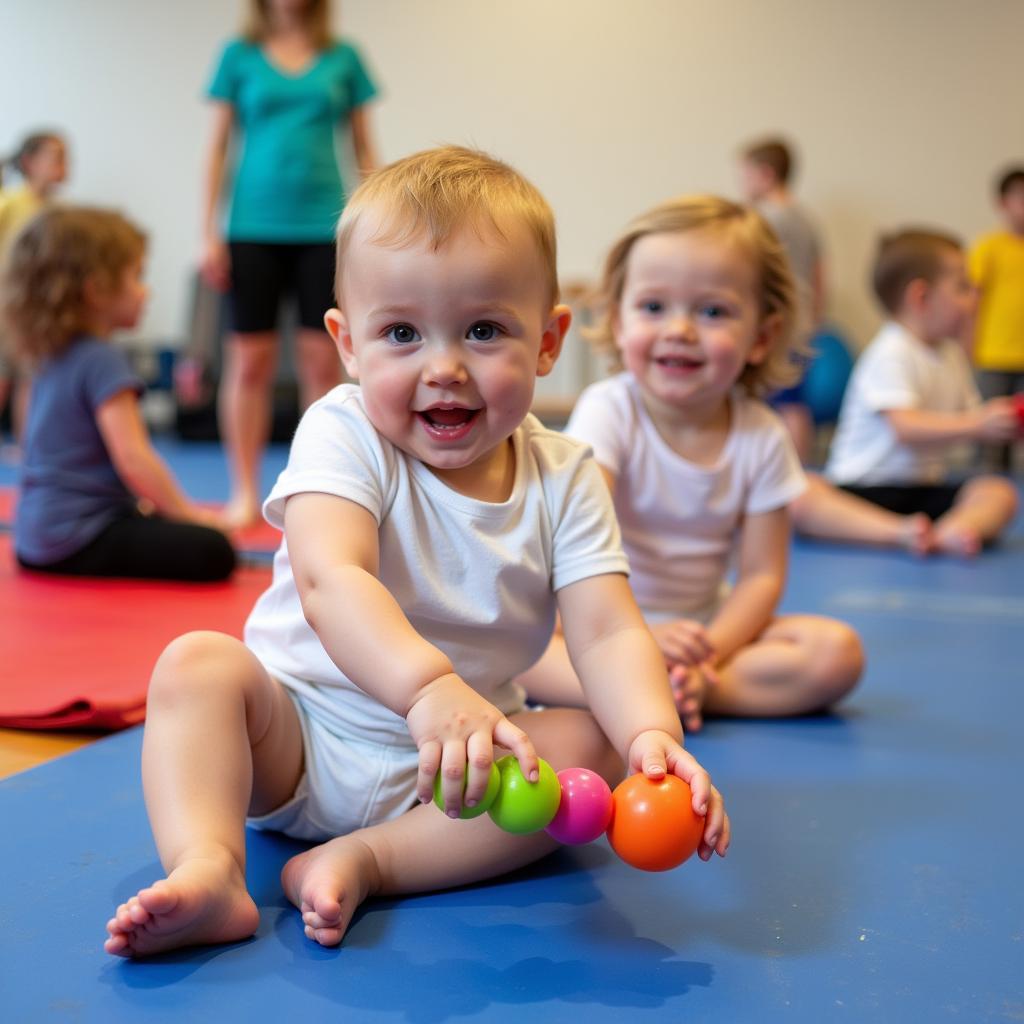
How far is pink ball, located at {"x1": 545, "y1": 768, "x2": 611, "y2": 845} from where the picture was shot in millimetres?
924

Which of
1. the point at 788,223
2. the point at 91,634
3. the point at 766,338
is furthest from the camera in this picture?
the point at 788,223

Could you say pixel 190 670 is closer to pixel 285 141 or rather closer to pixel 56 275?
pixel 56 275

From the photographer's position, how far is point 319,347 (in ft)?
9.68

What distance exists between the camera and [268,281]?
2996 mm

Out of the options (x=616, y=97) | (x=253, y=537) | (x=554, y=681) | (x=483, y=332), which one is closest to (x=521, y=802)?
(x=483, y=332)

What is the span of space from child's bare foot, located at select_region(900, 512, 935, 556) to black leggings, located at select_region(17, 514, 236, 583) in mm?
1559

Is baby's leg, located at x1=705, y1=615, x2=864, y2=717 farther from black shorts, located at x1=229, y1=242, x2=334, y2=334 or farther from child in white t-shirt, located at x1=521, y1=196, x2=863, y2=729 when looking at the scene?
black shorts, located at x1=229, y1=242, x2=334, y2=334

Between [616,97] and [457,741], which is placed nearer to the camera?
[457,741]

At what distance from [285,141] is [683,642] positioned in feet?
6.32

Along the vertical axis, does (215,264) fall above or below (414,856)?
above

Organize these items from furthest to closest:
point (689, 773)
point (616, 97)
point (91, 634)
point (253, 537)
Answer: point (616, 97) → point (253, 537) → point (91, 634) → point (689, 773)

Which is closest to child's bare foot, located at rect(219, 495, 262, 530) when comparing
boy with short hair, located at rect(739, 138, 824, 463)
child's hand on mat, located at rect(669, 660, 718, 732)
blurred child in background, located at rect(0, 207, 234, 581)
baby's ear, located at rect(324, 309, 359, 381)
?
blurred child in background, located at rect(0, 207, 234, 581)

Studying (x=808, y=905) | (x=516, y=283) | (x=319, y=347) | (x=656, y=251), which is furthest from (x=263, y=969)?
(x=319, y=347)

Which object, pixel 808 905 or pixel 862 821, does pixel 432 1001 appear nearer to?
pixel 808 905
